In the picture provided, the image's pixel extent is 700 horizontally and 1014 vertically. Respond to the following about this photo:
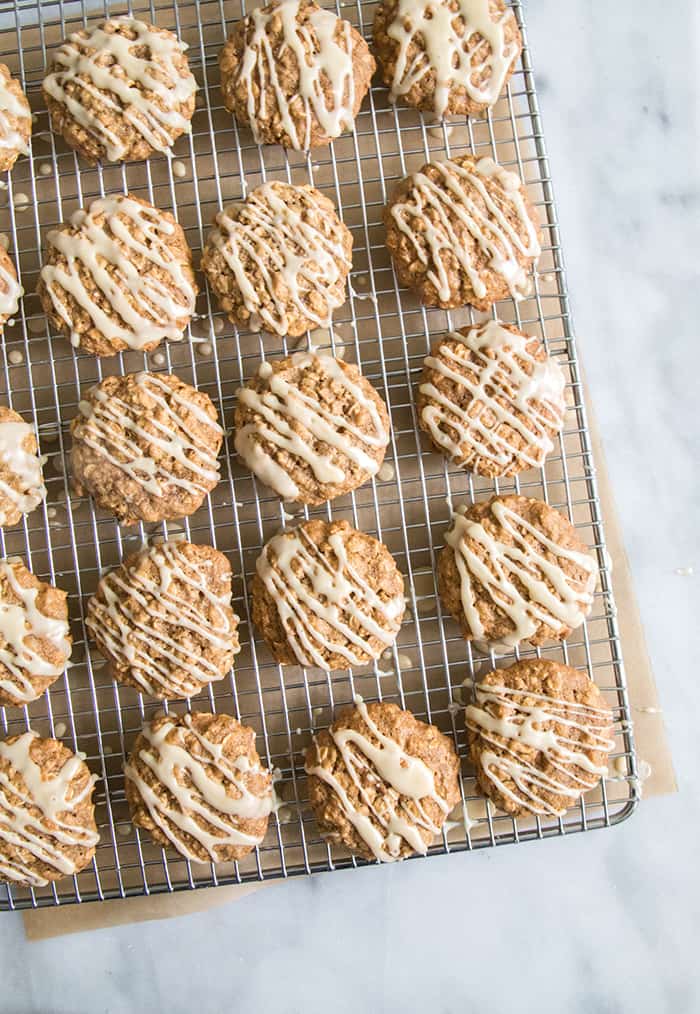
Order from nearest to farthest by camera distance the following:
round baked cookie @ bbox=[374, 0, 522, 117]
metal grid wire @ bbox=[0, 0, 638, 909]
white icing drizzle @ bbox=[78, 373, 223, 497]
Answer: white icing drizzle @ bbox=[78, 373, 223, 497], round baked cookie @ bbox=[374, 0, 522, 117], metal grid wire @ bbox=[0, 0, 638, 909]

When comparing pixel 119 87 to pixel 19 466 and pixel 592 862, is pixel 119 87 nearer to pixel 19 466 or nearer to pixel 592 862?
pixel 19 466

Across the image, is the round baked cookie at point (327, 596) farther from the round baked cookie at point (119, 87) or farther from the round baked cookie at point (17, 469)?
the round baked cookie at point (119, 87)

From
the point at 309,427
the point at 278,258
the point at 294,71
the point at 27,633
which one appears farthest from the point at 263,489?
the point at 294,71

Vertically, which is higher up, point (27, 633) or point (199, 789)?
point (27, 633)

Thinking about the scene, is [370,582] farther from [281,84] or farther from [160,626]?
[281,84]

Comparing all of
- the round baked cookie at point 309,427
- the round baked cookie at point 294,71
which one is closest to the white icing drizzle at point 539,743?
the round baked cookie at point 309,427

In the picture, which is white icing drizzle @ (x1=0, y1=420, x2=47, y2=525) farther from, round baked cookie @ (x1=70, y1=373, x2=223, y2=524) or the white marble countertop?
the white marble countertop

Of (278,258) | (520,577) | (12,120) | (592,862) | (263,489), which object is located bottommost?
(592,862)

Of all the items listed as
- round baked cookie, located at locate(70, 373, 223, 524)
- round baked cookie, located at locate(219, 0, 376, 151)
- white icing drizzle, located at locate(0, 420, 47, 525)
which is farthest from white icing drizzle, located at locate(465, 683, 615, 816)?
round baked cookie, located at locate(219, 0, 376, 151)
